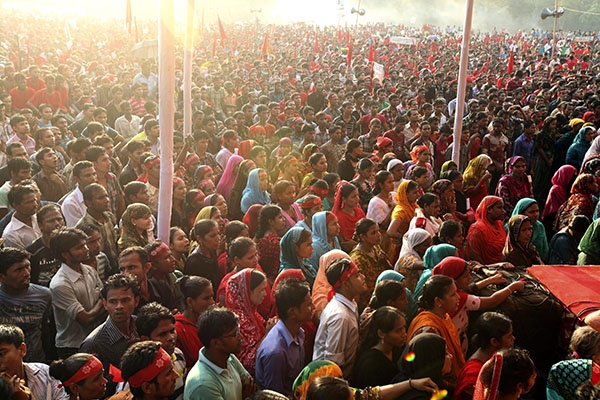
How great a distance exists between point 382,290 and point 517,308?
1009 mm

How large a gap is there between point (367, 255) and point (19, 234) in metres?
2.59

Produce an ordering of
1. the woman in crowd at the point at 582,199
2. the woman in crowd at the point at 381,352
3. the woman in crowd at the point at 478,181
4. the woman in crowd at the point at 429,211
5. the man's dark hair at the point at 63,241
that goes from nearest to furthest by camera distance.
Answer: the woman in crowd at the point at 381,352
the man's dark hair at the point at 63,241
the woman in crowd at the point at 429,211
the woman in crowd at the point at 582,199
the woman in crowd at the point at 478,181

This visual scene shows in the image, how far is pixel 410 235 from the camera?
4.71 m

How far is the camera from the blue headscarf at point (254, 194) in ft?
20.5

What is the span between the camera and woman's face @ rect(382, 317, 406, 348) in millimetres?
3250

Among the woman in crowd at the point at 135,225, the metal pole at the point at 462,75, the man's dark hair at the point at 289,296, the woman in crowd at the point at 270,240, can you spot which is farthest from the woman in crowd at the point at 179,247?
the metal pole at the point at 462,75

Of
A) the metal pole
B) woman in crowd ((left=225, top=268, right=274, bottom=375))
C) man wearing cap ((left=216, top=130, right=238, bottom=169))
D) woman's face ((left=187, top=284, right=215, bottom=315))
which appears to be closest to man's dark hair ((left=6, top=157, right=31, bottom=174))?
woman's face ((left=187, top=284, right=215, bottom=315))

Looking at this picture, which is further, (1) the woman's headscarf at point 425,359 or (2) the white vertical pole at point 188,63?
(2) the white vertical pole at point 188,63

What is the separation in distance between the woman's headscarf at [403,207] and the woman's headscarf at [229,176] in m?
2.05

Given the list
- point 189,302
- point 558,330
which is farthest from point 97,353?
point 558,330

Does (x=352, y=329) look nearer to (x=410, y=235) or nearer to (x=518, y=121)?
(x=410, y=235)

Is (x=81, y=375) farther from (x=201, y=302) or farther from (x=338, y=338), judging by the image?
(x=338, y=338)

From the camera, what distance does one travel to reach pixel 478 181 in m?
6.97

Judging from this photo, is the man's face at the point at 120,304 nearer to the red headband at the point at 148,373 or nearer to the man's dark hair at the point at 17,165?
the red headband at the point at 148,373
